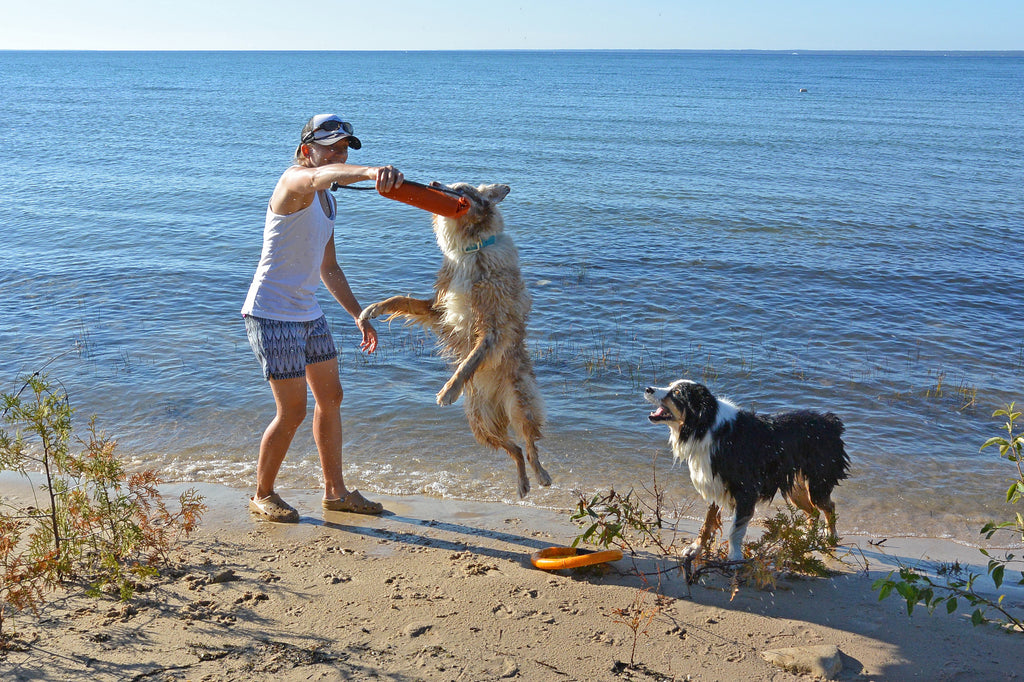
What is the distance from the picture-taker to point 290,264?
4531 millimetres

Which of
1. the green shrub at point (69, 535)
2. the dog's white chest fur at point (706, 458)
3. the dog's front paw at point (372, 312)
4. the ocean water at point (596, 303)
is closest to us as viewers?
the green shrub at point (69, 535)

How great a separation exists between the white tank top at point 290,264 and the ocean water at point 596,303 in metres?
2.03

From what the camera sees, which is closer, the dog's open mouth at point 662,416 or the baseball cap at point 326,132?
the baseball cap at point 326,132

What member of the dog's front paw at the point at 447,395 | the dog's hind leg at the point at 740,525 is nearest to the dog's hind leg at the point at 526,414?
the dog's front paw at the point at 447,395

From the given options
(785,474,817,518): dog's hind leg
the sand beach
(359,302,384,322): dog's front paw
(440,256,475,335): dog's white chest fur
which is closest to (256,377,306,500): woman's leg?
the sand beach

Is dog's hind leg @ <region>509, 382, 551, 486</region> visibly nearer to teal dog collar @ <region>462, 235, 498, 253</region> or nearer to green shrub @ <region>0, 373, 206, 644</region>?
teal dog collar @ <region>462, 235, 498, 253</region>

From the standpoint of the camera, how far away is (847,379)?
8523mm

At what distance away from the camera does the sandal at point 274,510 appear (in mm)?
5043

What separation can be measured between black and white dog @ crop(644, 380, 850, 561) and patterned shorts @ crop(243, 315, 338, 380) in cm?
205

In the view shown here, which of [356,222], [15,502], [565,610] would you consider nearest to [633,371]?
[565,610]

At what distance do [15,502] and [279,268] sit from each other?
104 inches

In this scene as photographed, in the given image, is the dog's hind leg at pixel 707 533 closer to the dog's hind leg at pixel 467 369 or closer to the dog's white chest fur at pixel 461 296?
the dog's hind leg at pixel 467 369

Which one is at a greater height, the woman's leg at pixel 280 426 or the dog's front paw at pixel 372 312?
the dog's front paw at pixel 372 312

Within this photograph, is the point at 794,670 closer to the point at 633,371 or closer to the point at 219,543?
the point at 219,543
